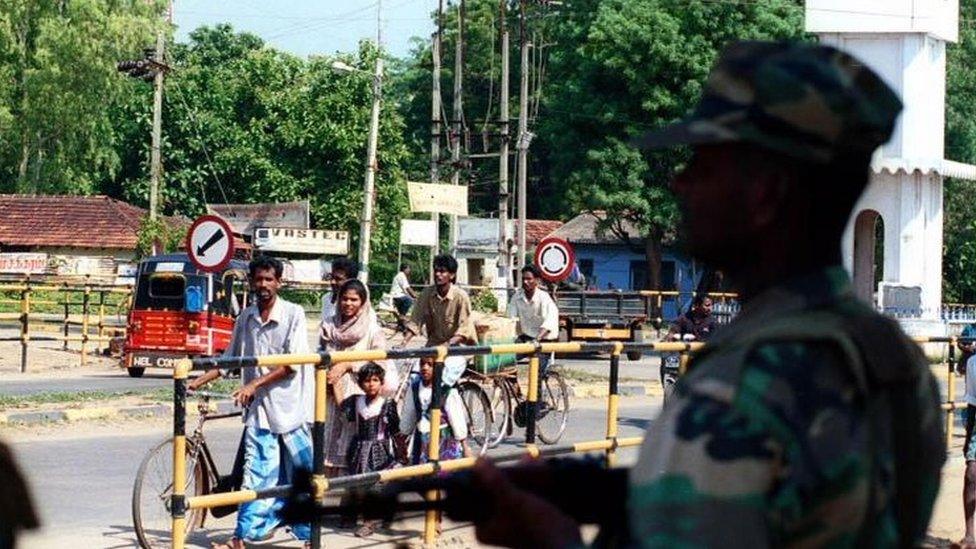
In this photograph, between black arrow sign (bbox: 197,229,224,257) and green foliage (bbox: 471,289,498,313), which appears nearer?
black arrow sign (bbox: 197,229,224,257)

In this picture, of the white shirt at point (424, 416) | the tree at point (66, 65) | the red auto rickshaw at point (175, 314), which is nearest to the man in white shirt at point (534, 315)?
the white shirt at point (424, 416)

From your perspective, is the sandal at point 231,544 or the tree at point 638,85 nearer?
the sandal at point 231,544

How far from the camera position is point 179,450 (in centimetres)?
955

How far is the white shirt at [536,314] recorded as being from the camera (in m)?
18.9

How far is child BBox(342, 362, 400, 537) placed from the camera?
12.1m

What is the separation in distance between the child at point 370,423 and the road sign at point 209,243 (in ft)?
24.0

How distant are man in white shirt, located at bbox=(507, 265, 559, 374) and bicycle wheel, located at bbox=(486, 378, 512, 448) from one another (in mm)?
2013

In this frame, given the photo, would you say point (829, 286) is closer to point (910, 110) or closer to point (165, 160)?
point (910, 110)

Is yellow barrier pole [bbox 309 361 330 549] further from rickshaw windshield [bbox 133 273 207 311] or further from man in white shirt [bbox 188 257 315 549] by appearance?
rickshaw windshield [bbox 133 273 207 311]

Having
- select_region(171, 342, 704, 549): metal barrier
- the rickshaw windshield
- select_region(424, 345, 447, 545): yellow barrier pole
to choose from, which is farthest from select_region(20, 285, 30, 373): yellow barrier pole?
select_region(424, 345, 447, 545): yellow barrier pole

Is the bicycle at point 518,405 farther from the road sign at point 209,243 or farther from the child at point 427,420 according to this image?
the road sign at point 209,243

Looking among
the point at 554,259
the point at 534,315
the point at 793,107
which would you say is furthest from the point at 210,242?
the point at 793,107

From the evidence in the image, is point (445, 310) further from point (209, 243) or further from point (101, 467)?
point (209, 243)

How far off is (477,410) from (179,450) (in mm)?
6124
